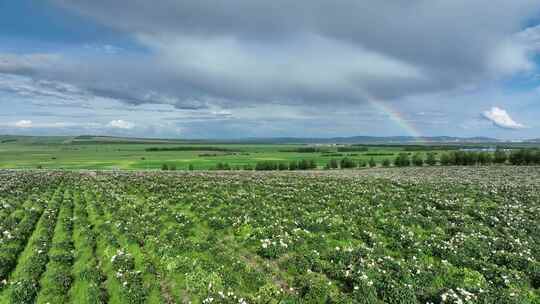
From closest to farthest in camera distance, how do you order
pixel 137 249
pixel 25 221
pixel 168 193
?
pixel 137 249 → pixel 25 221 → pixel 168 193

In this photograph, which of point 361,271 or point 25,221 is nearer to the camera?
point 361,271

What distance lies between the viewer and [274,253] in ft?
44.5

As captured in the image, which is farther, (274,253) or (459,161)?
(459,161)

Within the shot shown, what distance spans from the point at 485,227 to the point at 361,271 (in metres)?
10.5

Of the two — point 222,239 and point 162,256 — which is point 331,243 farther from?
point 162,256

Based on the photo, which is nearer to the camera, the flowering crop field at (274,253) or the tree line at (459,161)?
the flowering crop field at (274,253)

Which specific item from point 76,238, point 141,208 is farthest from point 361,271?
point 141,208

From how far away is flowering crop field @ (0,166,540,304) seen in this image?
10.1m

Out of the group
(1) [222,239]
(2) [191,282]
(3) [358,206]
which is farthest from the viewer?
(3) [358,206]

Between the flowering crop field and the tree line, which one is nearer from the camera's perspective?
the flowering crop field

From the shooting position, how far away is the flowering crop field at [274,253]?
10148 millimetres

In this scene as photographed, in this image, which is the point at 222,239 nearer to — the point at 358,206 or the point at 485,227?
the point at 358,206

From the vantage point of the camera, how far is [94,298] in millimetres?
9914

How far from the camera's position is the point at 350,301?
30.6 ft
